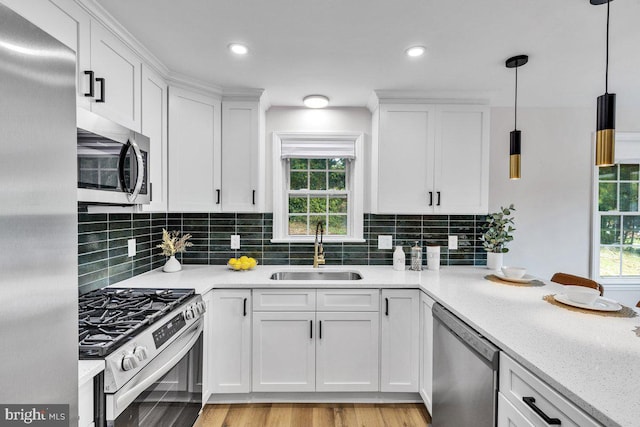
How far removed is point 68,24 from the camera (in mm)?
1311

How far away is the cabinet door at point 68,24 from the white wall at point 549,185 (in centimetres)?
294

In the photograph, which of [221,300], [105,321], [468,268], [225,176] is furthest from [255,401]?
[468,268]

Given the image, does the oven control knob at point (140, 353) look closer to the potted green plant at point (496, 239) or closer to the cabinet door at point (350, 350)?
the cabinet door at point (350, 350)

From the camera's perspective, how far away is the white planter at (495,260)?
8.17 ft

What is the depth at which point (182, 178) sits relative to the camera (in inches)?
91.0

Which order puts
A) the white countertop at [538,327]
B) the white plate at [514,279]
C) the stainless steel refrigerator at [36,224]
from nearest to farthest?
the stainless steel refrigerator at [36,224], the white countertop at [538,327], the white plate at [514,279]

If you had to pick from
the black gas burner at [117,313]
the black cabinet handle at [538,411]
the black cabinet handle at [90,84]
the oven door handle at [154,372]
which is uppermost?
the black cabinet handle at [90,84]

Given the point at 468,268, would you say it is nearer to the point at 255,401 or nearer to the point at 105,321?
the point at 255,401

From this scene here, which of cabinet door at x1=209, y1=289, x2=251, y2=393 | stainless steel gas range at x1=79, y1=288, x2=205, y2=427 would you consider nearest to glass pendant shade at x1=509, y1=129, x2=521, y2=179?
cabinet door at x1=209, y1=289, x2=251, y2=393

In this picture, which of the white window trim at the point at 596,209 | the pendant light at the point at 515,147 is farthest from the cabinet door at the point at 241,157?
the white window trim at the point at 596,209

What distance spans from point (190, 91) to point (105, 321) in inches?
66.9

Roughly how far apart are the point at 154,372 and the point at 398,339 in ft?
4.99

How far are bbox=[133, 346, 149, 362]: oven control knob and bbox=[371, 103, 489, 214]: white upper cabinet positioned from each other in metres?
1.83

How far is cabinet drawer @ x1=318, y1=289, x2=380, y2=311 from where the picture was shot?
7.13 feet
